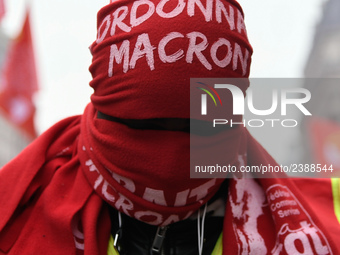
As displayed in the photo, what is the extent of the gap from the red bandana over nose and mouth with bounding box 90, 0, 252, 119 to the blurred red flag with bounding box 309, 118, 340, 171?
12.8 feet

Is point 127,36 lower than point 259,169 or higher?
higher

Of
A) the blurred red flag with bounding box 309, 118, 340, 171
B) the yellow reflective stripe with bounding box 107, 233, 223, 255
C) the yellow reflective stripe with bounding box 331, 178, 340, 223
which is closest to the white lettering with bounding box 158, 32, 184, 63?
the yellow reflective stripe with bounding box 107, 233, 223, 255

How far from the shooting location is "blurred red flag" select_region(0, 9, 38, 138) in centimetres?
482

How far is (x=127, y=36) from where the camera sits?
47.8 inches

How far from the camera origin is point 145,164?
122 centimetres

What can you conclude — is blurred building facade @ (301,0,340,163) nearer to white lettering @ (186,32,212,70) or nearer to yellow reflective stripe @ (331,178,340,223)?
yellow reflective stripe @ (331,178,340,223)

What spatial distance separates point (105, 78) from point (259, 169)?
2.10 feet

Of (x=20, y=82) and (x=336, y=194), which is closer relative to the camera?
(x=336, y=194)

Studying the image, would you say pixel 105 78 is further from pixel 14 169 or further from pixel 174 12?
pixel 14 169

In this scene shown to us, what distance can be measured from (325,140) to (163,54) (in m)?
4.29

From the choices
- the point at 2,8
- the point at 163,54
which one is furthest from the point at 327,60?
the point at 163,54

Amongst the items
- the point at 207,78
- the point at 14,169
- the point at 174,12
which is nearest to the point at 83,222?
the point at 14,169

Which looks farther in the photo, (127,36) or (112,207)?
(112,207)

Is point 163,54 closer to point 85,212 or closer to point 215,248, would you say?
point 85,212
